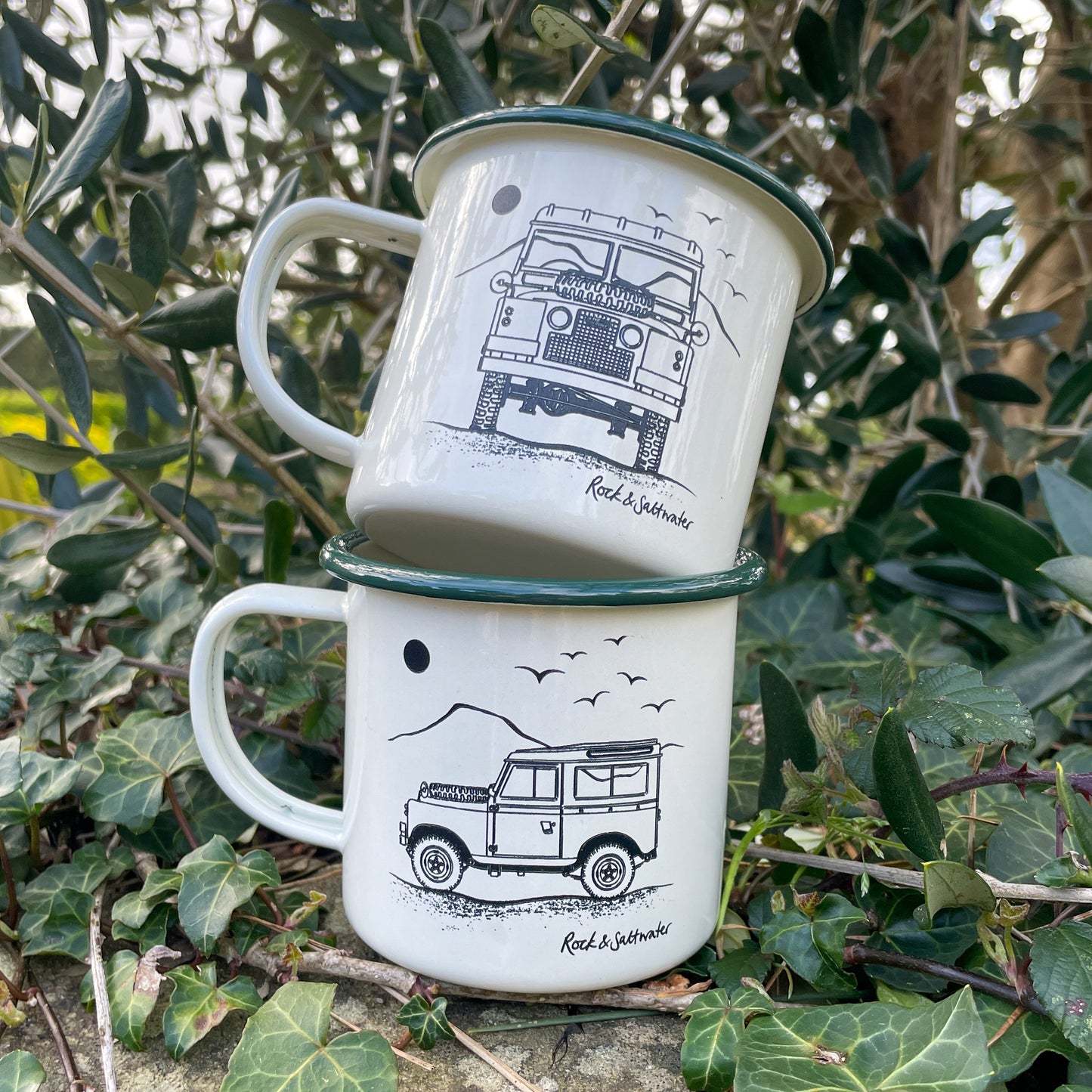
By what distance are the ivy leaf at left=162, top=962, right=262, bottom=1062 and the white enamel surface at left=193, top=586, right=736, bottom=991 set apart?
4.1 inches

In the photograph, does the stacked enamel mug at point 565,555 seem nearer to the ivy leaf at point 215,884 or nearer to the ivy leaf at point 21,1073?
the ivy leaf at point 215,884

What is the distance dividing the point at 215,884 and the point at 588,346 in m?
0.54

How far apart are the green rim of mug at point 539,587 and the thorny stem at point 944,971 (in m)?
0.30

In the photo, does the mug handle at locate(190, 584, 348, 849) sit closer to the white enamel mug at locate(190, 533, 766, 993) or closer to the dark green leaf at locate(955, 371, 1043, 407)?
the white enamel mug at locate(190, 533, 766, 993)

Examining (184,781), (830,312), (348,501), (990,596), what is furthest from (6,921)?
(830,312)

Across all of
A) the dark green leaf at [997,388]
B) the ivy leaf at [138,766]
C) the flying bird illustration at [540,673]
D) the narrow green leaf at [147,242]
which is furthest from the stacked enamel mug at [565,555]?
the dark green leaf at [997,388]

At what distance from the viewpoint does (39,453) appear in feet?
3.13

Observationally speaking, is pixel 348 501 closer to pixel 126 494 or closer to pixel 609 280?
pixel 609 280

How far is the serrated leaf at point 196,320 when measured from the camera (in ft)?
2.83

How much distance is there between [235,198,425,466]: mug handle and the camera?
2.61ft

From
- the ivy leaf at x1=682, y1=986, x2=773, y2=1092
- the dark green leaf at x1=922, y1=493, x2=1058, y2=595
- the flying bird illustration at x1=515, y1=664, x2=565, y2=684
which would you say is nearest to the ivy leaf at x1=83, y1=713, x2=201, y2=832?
the flying bird illustration at x1=515, y1=664, x2=565, y2=684

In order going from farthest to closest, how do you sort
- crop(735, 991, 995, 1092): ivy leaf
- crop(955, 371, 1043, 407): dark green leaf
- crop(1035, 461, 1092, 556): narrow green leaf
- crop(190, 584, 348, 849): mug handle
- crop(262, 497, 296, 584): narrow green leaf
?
1. crop(955, 371, 1043, 407): dark green leaf
2. crop(262, 497, 296, 584): narrow green leaf
3. crop(1035, 461, 1092, 556): narrow green leaf
4. crop(190, 584, 348, 849): mug handle
5. crop(735, 991, 995, 1092): ivy leaf

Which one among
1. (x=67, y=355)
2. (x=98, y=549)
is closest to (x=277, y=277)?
(x=67, y=355)

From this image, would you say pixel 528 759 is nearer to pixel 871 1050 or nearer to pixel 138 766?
pixel 871 1050
